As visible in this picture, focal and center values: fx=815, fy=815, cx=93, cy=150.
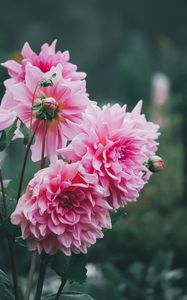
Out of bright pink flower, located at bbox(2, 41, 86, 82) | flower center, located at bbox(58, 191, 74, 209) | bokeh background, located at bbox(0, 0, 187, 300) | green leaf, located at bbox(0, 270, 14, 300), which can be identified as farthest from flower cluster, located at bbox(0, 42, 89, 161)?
bokeh background, located at bbox(0, 0, 187, 300)

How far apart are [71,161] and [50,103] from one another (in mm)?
105

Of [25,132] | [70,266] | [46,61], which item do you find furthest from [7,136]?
[70,266]

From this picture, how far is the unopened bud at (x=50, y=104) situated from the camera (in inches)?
54.5

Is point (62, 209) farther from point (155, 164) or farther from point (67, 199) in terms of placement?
point (155, 164)

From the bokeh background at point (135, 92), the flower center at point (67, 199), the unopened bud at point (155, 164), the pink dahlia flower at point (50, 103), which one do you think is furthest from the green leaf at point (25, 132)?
the bokeh background at point (135, 92)

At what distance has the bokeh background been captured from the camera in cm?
281

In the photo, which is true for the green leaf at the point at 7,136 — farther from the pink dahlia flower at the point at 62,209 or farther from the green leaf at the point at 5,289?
the green leaf at the point at 5,289

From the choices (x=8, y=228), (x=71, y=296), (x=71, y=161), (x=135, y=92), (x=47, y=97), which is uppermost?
(x=135, y=92)

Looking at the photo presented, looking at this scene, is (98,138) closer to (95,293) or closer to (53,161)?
(53,161)

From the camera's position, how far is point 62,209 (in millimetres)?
1352

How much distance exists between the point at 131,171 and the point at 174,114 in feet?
19.0

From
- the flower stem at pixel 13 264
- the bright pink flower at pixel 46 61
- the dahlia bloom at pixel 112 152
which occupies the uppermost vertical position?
the bright pink flower at pixel 46 61

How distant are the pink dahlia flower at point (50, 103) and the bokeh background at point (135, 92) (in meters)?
0.93

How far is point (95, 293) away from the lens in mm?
2273
